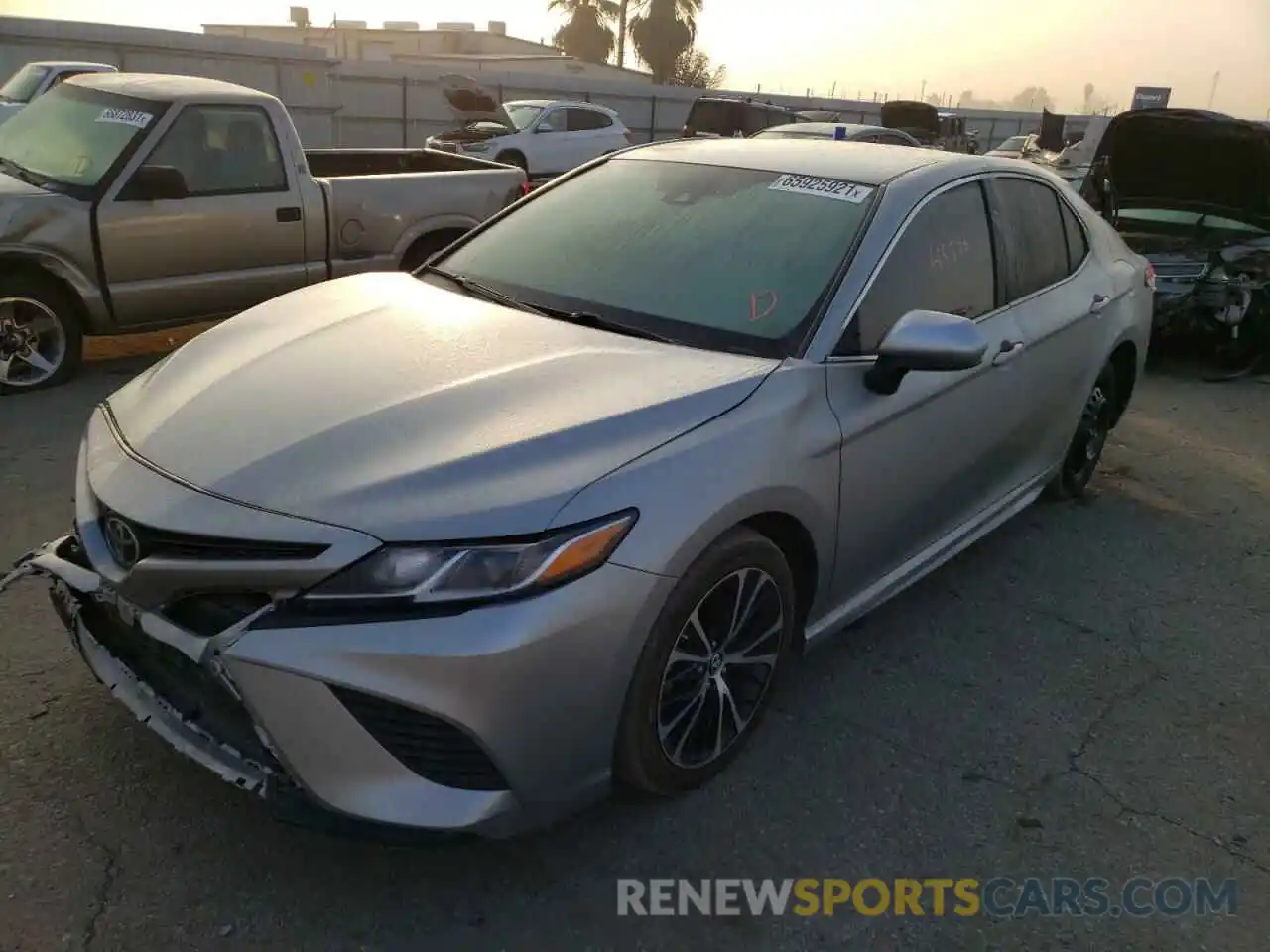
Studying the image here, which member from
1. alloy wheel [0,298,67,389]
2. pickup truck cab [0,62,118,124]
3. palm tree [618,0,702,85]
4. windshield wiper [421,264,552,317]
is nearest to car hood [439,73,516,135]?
pickup truck cab [0,62,118,124]

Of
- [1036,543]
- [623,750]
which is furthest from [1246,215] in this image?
[623,750]

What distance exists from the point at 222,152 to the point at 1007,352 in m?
5.07

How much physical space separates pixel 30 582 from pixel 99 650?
1.44m

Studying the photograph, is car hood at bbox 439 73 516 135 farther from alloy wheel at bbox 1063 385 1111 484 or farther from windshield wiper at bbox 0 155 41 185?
alloy wheel at bbox 1063 385 1111 484

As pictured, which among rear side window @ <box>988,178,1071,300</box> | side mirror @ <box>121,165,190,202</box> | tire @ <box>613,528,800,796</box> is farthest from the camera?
side mirror @ <box>121,165,190,202</box>

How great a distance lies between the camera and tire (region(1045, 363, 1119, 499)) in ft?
16.2

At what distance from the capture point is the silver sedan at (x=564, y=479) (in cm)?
218

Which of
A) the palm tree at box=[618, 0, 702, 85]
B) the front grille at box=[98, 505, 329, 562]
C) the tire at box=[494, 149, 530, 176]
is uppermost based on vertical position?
the palm tree at box=[618, 0, 702, 85]

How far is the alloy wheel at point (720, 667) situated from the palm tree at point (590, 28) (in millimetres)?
58358

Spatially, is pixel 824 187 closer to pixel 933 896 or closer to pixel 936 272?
pixel 936 272

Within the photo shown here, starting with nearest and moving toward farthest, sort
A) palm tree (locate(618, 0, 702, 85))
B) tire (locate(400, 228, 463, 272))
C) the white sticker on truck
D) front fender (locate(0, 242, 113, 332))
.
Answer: front fender (locate(0, 242, 113, 332)) < the white sticker on truck < tire (locate(400, 228, 463, 272)) < palm tree (locate(618, 0, 702, 85))

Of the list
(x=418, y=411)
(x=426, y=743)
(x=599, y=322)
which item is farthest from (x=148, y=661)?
(x=599, y=322)

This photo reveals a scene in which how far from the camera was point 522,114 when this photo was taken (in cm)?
1891

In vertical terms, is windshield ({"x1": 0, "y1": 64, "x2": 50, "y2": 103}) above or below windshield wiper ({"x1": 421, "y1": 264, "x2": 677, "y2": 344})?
above
